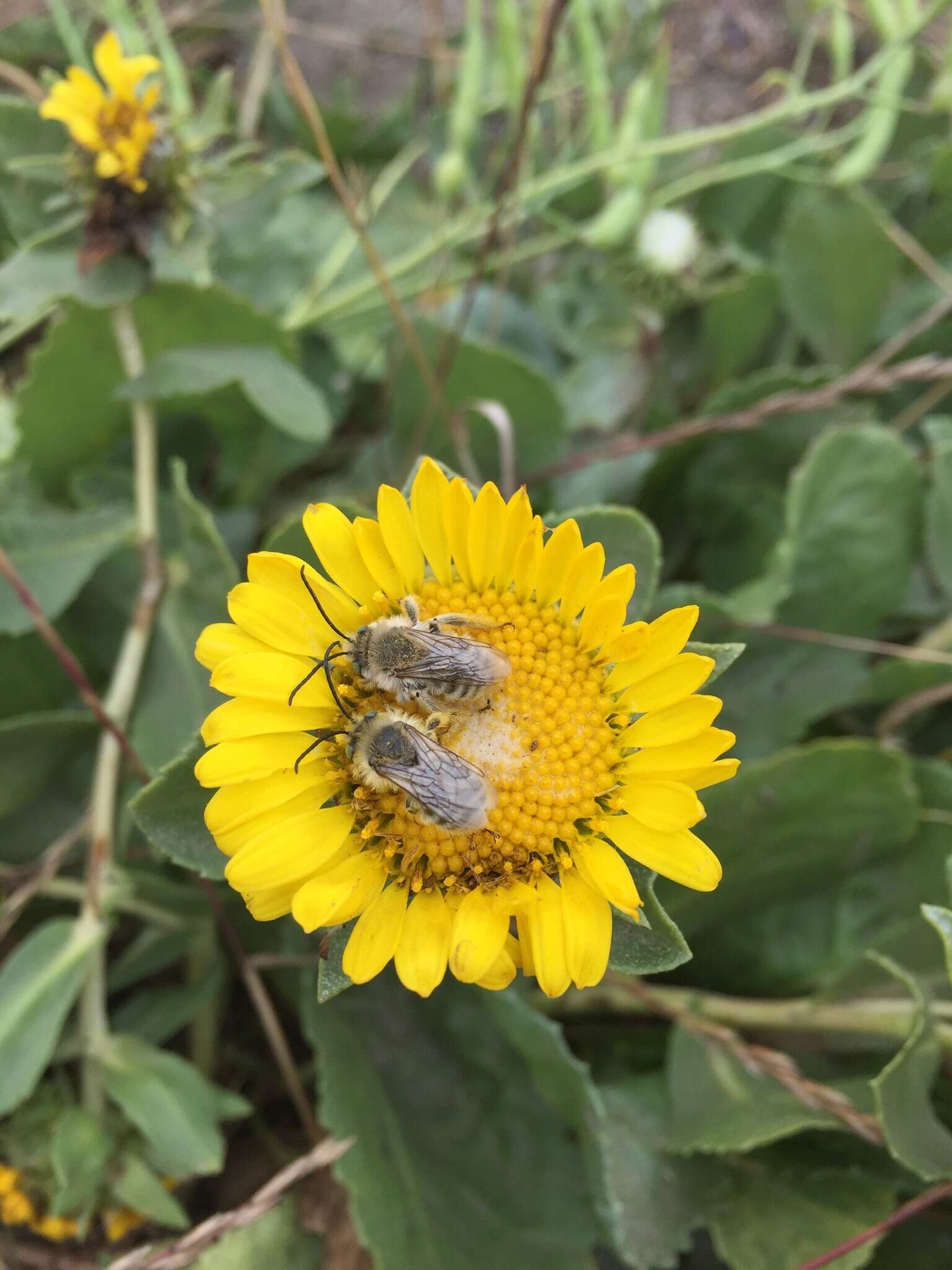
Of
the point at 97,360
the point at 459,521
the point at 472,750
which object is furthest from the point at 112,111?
the point at 472,750

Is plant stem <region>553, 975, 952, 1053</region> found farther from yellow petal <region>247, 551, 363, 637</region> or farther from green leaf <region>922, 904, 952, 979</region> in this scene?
yellow petal <region>247, 551, 363, 637</region>

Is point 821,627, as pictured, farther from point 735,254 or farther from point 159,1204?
point 159,1204

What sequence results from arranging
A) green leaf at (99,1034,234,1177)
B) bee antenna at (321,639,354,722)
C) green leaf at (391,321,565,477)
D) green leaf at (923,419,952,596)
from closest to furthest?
bee antenna at (321,639,354,722), green leaf at (99,1034,234,1177), green leaf at (923,419,952,596), green leaf at (391,321,565,477)

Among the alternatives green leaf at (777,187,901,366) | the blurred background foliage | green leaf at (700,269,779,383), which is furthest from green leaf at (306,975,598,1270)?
green leaf at (777,187,901,366)

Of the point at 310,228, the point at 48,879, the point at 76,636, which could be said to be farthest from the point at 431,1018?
the point at 310,228

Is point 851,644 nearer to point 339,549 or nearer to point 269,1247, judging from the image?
point 339,549

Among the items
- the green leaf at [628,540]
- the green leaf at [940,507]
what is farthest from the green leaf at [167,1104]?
the green leaf at [940,507]
